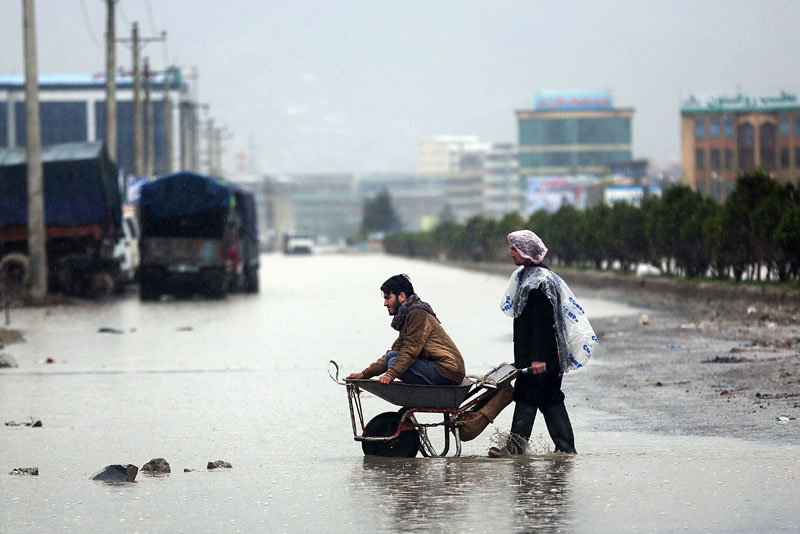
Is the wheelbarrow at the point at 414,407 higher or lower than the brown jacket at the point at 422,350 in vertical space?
lower

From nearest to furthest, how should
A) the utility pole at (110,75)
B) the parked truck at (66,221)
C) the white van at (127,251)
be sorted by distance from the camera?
1. the parked truck at (66,221)
2. the white van at (127,251)
3. the utility pole at (110,75)

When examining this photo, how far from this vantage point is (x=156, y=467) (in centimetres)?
835

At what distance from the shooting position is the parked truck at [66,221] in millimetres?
33625

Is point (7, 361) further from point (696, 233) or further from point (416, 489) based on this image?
point (696, 233)

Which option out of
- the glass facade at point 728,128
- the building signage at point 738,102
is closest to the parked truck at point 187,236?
the building signage at point 738,102

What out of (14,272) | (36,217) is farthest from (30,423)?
(14,272)

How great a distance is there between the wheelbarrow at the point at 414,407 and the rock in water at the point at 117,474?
1.34 meters

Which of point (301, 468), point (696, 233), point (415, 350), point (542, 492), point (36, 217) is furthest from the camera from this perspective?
point (696, 233)

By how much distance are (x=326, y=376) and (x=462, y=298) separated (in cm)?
1945

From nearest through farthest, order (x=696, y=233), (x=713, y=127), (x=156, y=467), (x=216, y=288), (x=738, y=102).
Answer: (x=156, y=467) < (x=696, y=233) < (x=216, y=288) < (x=738, y=102) < (x=713, y=127)

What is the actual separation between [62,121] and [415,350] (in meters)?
179

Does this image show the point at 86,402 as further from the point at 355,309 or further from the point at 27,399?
the point at 355,309

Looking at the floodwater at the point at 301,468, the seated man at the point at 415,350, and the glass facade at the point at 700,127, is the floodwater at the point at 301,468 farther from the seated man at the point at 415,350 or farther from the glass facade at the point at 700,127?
the glass facade at the point at 700,127

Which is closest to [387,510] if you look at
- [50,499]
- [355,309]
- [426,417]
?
[50,499]
